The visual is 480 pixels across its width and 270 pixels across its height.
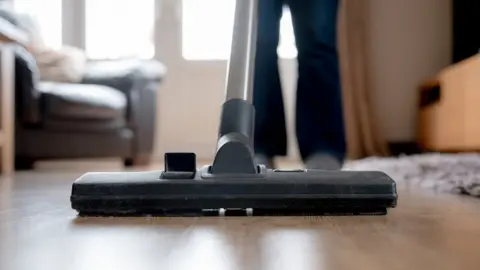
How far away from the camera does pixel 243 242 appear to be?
741 millimetres

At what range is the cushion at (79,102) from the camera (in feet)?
9.62

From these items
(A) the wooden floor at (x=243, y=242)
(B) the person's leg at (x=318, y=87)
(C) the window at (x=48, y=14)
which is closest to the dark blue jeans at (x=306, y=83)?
(B) the person's leg at (x=318, y=87)

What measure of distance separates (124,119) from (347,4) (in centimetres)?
162

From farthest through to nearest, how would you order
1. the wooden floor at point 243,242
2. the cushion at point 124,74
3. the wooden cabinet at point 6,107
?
the cushion at point 124,74
the wooden cabinet at point 6,107
the wooden floor at point 243,242

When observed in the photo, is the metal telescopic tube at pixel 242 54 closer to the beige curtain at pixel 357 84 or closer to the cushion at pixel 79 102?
the cushion at pixel 79 102

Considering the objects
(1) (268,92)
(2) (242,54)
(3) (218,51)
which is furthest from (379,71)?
(2) (242,54)

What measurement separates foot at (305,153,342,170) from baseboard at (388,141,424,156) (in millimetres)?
2774

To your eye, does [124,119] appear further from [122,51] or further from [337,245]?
[337,245]

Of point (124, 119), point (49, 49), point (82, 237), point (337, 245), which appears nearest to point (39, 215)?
point (82, 237)

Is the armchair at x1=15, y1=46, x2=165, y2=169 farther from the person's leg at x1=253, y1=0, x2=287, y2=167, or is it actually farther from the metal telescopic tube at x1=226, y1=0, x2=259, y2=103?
the metal telescopic tube at x1=226, y1=0, x2=259, y2=103

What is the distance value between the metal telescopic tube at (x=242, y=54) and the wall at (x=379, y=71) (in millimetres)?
3047

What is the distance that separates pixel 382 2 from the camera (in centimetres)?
421

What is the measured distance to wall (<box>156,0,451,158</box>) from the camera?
4.20 metres

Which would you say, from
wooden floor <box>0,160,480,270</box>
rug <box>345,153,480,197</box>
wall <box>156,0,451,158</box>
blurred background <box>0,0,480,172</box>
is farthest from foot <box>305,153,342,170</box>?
wall <box>156,0,451,158</box>
